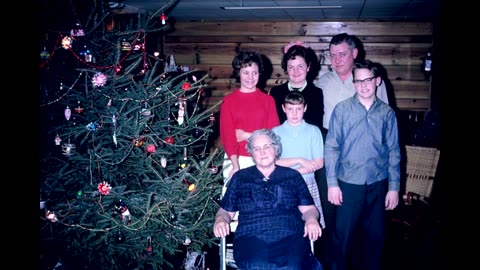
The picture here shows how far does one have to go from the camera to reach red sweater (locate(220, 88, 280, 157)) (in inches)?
130

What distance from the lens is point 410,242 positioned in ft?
14.4

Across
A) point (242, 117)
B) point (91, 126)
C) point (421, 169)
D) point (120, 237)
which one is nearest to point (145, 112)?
point (91, 126)

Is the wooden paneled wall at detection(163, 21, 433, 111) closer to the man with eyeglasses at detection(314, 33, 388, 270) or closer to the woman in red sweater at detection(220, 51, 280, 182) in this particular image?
the man with eyeglasses at detection(314, 33, 388, 270)

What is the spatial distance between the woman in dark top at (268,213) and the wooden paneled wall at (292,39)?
156 inches

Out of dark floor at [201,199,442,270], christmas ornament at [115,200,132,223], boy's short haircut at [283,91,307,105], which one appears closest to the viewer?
christmas ornament at [115,200,132,223]

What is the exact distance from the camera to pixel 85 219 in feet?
10.2

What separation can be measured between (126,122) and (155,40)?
3.95 metres

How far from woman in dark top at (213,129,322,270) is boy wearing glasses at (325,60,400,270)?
1.32ft

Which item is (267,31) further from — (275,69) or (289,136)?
(289,136)

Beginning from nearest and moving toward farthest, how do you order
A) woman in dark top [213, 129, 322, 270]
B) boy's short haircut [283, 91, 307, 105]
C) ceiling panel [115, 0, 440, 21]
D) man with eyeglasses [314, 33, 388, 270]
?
woman in dark top [213, 129, 322, 270] → boy's short haircut [283, 91, 307, 105] → man with eyeglasses [314, 33, 388, 270] → ceiling panel [115, 0, 440, 21]

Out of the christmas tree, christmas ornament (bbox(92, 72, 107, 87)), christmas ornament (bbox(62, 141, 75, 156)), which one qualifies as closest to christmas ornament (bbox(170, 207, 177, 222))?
the christmas tree

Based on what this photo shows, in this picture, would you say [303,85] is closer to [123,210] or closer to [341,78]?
[341,78]

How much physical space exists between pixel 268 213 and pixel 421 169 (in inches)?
105

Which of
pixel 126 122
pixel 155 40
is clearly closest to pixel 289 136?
pixel 126 122
